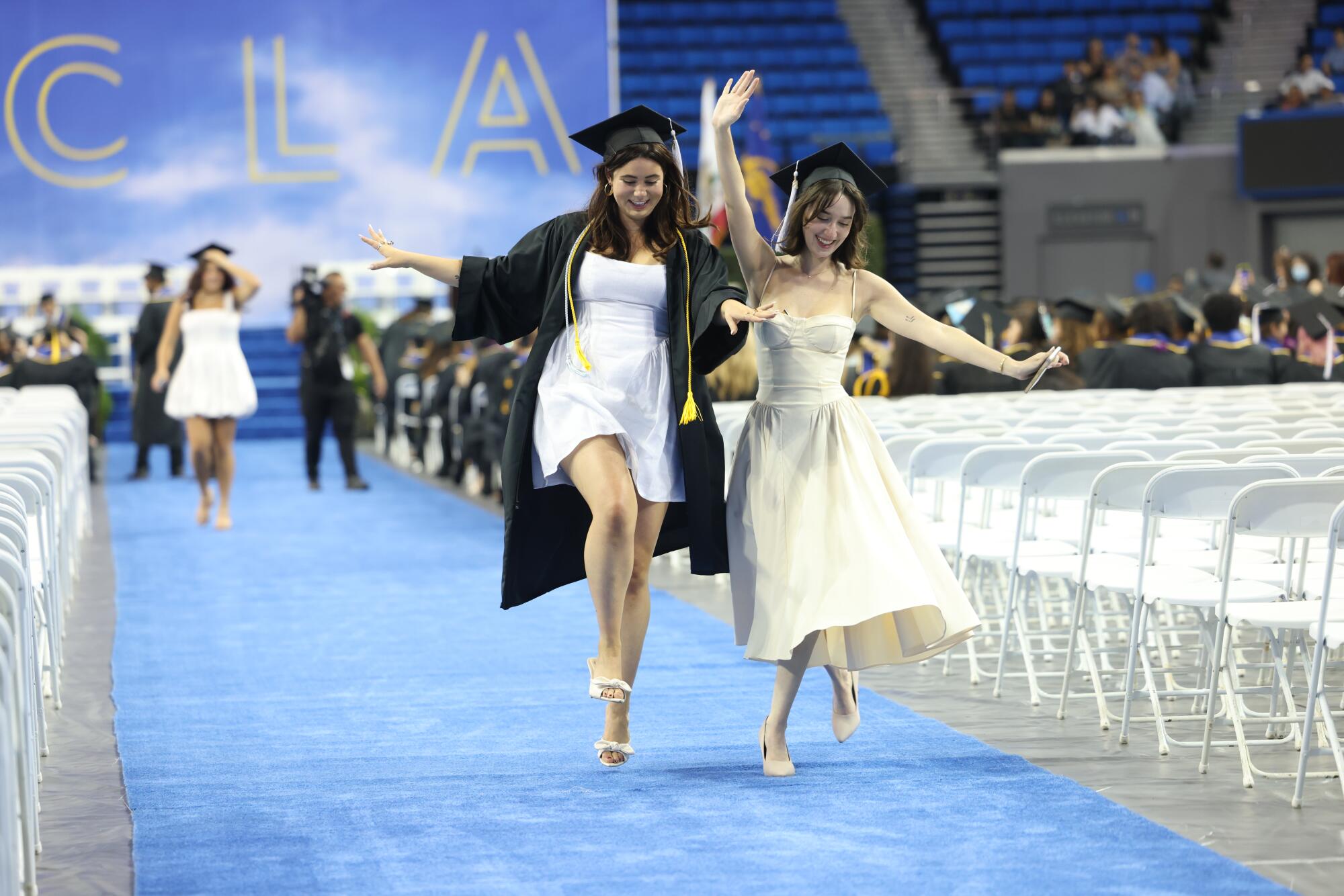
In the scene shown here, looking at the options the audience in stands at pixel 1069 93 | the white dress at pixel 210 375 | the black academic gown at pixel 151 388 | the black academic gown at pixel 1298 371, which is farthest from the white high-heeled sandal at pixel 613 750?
the audience in stands at pixel 1069 93

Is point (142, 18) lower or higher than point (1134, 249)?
higher

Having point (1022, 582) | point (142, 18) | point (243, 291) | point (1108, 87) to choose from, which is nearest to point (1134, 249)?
point (1108, 87)

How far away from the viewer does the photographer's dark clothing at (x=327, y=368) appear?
1223 centimetres

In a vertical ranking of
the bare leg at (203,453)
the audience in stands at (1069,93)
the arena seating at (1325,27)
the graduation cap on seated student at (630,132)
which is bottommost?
the bare leg at (203,453)

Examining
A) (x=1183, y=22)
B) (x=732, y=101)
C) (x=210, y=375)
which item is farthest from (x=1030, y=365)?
(x=1183, y=22)

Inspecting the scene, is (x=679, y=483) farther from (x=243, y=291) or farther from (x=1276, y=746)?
(x=243, y=291)

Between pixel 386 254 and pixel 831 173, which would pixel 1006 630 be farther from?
pixel 386 254

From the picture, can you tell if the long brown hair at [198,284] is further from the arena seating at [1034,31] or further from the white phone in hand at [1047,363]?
the arena seating at [1034,31]

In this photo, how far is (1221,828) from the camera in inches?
145

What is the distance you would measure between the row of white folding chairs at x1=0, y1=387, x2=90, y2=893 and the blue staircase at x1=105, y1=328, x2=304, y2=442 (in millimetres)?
10087

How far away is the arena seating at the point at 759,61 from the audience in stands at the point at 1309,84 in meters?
4.98

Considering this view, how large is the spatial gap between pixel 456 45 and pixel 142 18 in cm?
391

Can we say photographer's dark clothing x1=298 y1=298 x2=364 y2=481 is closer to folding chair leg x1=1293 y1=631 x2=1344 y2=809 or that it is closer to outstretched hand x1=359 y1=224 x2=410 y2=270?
outstretched hand x1=359 y1=224 x2=410 y2=270

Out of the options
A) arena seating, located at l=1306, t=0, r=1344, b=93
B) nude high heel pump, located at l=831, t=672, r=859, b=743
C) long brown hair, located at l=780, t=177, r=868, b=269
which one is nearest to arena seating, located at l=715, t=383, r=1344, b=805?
nude high heel pump, located at l=831, t=672, r=859, b=743
